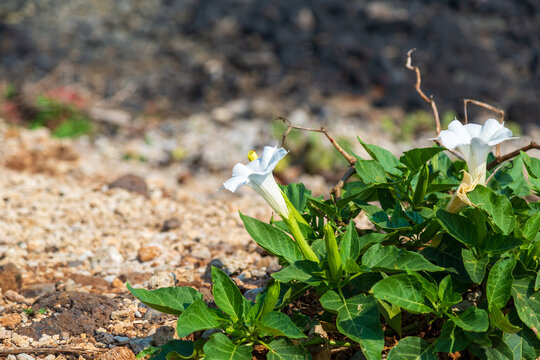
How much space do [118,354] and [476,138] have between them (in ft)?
4.26

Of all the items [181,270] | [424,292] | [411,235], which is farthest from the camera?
[181,270]

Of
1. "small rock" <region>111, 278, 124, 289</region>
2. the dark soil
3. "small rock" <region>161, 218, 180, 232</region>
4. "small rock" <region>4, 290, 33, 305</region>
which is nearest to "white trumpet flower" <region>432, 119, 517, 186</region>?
"small rock" <region>111, 278, 124, 289</region>

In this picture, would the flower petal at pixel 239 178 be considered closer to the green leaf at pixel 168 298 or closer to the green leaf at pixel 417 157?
the green leaf at pixel 168 298

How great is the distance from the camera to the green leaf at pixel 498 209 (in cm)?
154

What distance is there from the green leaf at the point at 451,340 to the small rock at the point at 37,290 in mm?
1666

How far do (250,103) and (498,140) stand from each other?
15.2 feet

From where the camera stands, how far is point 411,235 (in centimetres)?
172

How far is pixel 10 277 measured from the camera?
2406 mm

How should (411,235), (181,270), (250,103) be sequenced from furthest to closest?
(250,103)
(181,270)
(411,235)

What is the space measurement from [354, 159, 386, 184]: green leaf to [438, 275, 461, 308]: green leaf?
1.20 feet

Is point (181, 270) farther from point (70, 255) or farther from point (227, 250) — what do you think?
point (70, 255)

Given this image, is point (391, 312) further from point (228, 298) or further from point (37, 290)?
point (37, 290)

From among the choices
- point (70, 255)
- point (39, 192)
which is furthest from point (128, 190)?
point (70, 255)

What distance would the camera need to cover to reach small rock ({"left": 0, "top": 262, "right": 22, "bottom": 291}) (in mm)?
2371
